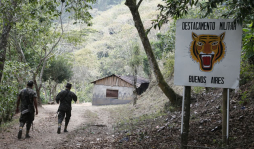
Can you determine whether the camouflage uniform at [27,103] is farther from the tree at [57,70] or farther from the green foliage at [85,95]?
the green foliage at [85,95]

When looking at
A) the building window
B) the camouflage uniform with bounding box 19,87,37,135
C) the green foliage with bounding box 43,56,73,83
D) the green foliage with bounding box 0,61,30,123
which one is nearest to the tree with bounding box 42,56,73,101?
the green foliage with bounding box 43,56,73,83

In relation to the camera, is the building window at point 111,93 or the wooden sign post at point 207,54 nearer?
the wooden sign post at point 207,54

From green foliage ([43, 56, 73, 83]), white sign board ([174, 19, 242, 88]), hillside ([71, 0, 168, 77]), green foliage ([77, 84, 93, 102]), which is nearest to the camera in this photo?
white sign board ([174, 19, 242, 88])

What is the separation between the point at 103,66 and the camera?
188 feet

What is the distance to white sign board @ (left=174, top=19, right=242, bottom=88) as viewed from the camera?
4211 mm

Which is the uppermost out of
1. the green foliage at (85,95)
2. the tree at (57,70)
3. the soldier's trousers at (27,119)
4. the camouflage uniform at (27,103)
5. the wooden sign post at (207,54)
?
the tree at (57,70)

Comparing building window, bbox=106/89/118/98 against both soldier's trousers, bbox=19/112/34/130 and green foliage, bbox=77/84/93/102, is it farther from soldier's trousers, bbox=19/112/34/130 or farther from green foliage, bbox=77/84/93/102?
soldier's trousers, bbox=19/112/34/130

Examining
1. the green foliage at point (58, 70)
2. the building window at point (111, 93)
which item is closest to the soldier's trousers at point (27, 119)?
the green foliage at point (58, 70)

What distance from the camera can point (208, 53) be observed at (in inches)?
170

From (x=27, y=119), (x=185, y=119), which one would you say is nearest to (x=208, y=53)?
(x=185, y=119)

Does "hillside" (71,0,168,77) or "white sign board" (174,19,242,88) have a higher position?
"hillside" (71,0,168,77)

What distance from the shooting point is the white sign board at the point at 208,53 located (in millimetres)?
4211

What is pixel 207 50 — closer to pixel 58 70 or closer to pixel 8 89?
pixel 8 89

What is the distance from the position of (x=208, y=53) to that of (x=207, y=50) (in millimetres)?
63
